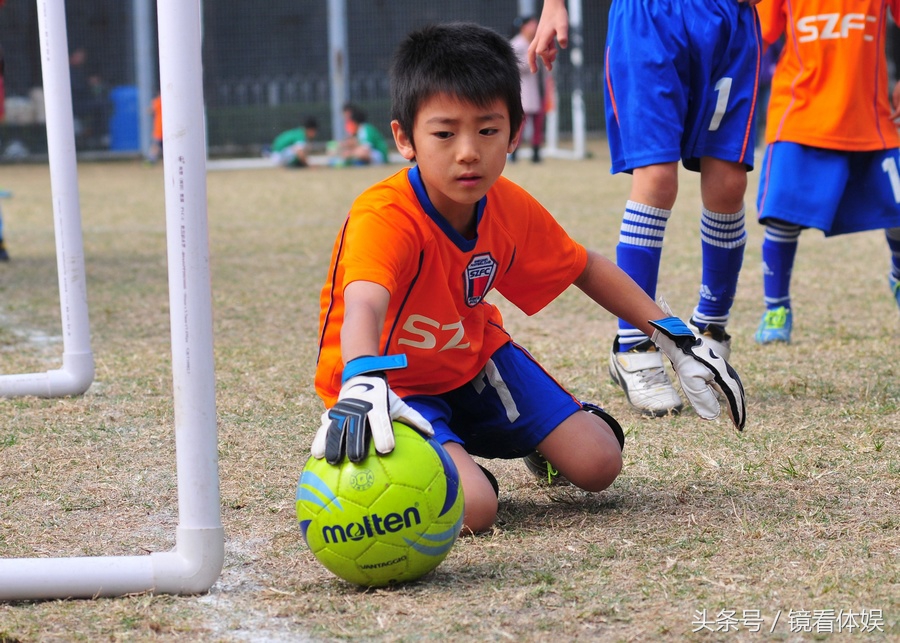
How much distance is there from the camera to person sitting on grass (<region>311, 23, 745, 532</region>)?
7.51ft

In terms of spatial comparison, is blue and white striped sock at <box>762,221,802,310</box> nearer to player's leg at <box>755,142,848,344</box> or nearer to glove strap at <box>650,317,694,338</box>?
player's leg at <box>755,142,848,344</box>

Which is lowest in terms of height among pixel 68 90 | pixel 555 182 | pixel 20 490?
pixel 555 182

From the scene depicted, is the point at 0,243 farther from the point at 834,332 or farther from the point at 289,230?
the point at 834,332

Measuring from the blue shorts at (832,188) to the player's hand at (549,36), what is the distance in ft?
3.85

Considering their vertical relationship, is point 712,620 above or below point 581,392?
above

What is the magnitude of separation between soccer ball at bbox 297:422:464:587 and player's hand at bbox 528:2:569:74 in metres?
1.66

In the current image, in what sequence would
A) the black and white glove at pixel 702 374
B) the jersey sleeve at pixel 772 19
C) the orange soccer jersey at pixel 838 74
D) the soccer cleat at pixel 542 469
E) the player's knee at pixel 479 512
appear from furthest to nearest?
the jersey sleeve at pixel 772 19, the orange soccer jersey at pixel 838 74, the soccer cleat at pixel 542 469, the black and white glove at pixel 702 374, the player's knee at pixel 479 512

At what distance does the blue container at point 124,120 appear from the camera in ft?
66.5

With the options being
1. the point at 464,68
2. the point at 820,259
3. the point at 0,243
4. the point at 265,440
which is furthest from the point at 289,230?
the point at 464,68

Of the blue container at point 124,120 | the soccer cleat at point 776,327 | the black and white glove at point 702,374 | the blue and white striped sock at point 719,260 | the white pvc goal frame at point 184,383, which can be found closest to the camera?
the white pvc goal frame at point 184,383

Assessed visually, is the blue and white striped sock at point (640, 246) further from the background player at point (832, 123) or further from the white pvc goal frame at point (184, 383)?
the white pvc goal frame at point (184, 383)

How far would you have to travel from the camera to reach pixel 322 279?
20.3 feet

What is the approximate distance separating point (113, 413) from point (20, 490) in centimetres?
74

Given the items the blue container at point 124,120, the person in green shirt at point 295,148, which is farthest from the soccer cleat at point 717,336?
the blue container at point 124,120
